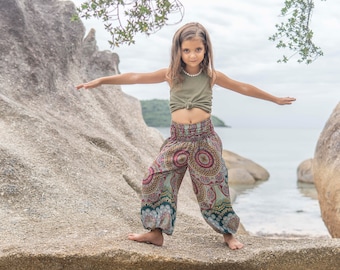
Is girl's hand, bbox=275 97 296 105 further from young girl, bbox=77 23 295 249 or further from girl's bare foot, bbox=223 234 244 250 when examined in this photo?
girl's bare foot, bbox=223 234 244 250

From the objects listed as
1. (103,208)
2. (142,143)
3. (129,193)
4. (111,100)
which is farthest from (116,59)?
(103,208)

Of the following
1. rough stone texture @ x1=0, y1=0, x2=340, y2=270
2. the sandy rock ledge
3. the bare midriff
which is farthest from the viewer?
the bare midriff

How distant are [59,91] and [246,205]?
7.71 meters

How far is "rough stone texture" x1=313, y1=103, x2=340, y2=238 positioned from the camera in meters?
6.91

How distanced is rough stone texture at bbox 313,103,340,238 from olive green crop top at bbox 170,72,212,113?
3.06 m

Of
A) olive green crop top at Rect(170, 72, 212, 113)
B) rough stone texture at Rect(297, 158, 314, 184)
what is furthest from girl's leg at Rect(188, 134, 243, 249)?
rough stone texture at Rect(297, 158, 314, 184)

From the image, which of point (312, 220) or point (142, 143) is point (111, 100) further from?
point (312, 220)

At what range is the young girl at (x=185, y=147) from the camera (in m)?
4.38

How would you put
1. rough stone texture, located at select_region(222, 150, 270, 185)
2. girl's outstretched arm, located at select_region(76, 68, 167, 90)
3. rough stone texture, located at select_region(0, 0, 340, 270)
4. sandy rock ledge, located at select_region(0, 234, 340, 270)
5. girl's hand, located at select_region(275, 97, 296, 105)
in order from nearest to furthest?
1. sandy rock ledge, located at select_region(0, 234, 340, 270)
2. rough stone texture, located at select_region(0, 0, 340, 270)
3. girl's outstretched arm, located at select_region(76, 68, 167, 90)
4. girl's hand, located at select_region(275, 97, 296, 105)
5. rough stone texture, located at select_region(222, 150, 270, 185)

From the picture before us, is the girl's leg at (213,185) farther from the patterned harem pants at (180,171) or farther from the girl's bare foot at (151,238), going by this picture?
the girl's bare foot at (151,238)

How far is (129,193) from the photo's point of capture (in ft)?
21.9

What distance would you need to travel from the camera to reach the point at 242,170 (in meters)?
18.0

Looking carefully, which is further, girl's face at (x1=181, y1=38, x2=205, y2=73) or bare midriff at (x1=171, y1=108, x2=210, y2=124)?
bare midriff at (x1=171, y1=108, x2=210, y2=124)

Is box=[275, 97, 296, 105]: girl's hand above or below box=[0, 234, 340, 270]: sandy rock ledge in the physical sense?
above
